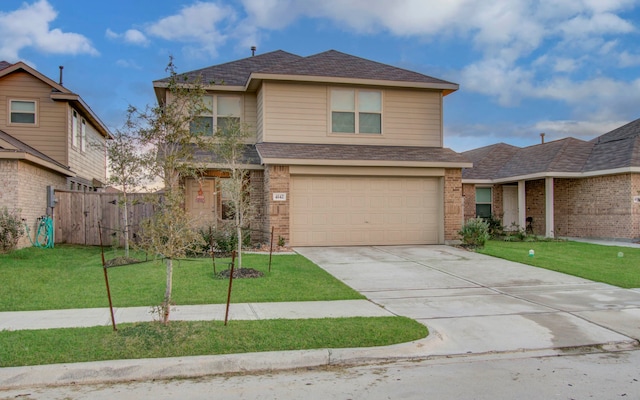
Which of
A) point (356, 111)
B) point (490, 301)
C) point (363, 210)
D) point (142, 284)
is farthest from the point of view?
point (356, 111)

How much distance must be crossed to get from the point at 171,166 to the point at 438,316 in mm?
4524

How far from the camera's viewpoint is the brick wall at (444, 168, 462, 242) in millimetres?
16891

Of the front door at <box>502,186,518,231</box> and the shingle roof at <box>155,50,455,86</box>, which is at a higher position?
the shingle roof at <box>155,50,455,86</box>

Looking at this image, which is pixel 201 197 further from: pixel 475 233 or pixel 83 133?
pixel 475 233

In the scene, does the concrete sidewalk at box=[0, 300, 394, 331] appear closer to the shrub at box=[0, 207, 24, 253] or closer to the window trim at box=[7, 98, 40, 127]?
the shrub at box=[0, 207, 24, 253]

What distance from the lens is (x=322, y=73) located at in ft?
55.8

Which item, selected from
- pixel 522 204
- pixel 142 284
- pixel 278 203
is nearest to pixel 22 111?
pixel 278 203

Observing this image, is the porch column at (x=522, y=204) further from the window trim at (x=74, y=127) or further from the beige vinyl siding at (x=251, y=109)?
the window trim at (x=74, y=127)

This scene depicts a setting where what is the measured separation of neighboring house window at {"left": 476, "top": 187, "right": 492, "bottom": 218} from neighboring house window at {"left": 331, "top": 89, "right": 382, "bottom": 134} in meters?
8.35

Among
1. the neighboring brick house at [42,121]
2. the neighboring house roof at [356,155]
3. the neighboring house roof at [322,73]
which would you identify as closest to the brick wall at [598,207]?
the neighboring house roof at [356,155]

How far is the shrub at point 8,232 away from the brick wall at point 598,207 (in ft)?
66.1

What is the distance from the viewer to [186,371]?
529 cm

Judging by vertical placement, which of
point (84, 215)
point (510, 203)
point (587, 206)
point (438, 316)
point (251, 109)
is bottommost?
point (438, 316)


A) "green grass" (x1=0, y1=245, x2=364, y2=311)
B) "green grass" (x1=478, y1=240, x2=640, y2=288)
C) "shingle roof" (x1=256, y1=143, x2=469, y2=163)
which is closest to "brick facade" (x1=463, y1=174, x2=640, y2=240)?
"green grass" (x1=478, y1=240, x2=640, y2=288)
